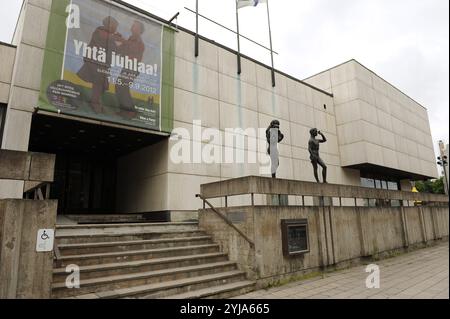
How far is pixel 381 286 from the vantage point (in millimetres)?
7262

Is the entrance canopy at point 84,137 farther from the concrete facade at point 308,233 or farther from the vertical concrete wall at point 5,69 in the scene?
the concrete facade at point 308,233

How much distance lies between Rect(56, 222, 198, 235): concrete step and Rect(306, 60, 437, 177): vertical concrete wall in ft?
51.2

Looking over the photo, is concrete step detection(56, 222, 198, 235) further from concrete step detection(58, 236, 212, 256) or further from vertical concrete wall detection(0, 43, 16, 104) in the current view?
vertical concrete wall detection(0, 43, 16, 104)

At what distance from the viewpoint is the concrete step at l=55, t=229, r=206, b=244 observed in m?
7.26

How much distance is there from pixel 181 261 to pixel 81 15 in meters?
10.1

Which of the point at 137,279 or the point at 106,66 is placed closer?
the point at 137,279

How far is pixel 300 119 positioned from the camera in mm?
19812

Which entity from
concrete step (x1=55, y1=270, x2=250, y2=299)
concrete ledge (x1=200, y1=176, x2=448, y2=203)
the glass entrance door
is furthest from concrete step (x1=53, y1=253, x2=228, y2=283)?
the glass entrance door

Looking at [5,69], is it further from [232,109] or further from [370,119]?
[370,119]

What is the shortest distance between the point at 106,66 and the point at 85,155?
20.0ft

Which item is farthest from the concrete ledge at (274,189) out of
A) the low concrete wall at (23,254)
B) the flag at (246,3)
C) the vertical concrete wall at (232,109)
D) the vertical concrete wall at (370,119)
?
the flag at (246,3)

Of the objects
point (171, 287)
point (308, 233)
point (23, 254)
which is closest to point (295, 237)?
point (308, 233)

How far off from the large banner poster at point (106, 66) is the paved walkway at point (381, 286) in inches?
331
